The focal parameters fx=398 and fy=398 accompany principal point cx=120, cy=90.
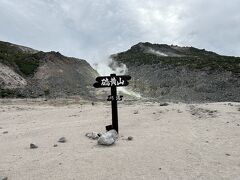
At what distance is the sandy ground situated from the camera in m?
9.04

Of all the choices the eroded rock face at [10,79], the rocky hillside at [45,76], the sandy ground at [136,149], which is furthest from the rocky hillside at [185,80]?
the sandy ground at [136,149]

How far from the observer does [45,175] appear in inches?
349

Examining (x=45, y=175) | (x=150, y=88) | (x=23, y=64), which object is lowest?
(x=45, y=175)

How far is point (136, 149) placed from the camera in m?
11.0

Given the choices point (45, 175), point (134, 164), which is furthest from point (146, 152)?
point (45, 175)

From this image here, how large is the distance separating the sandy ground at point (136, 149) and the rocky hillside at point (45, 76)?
23.2 metres

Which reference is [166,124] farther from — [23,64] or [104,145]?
[23,64]

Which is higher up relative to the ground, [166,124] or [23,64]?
[23,64]

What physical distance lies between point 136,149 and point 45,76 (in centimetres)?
4207

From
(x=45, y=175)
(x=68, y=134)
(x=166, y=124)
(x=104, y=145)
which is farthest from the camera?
(x=166, y=124)

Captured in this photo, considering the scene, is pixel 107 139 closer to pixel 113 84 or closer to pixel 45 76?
pixel 113 84

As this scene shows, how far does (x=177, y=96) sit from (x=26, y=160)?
2808 cm

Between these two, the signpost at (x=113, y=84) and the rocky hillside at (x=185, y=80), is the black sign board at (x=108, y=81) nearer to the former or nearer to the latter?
the signpost at (x=113, y=84)

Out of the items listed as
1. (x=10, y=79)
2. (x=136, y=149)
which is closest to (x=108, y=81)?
(x=136, y=149)
